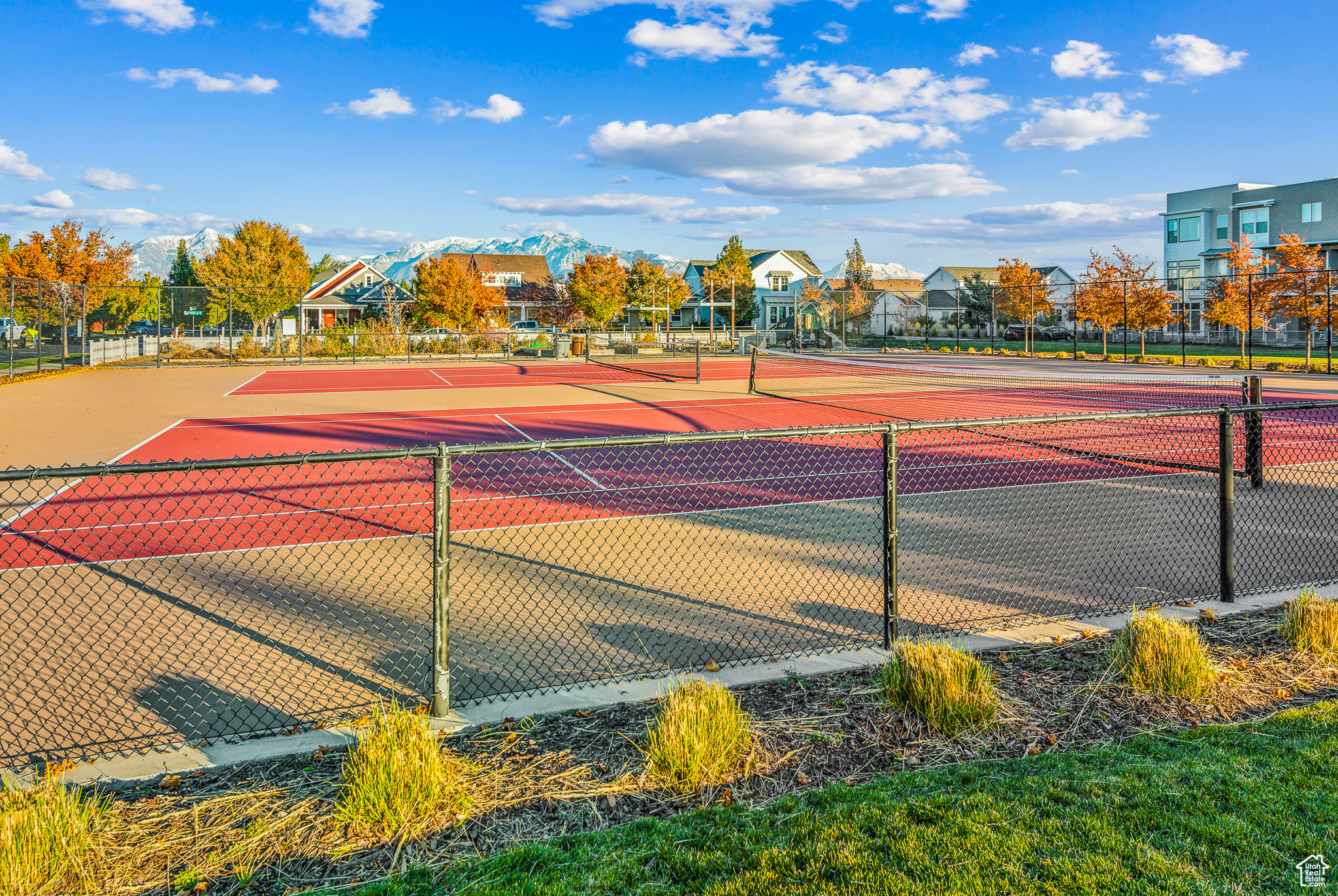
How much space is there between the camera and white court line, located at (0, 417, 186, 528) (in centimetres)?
975

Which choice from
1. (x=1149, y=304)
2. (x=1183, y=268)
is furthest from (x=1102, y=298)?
(x=1183, y=268)

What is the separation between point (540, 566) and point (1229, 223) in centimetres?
7412

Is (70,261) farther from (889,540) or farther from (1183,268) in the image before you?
(1183,268)

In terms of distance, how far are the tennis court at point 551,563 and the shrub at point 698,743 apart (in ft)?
4.01

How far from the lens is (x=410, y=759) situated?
3.89 meters

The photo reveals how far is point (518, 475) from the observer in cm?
1280

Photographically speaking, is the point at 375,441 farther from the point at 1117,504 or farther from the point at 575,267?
the point at 575,267

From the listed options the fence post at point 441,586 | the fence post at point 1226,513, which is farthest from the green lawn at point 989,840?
the fence post at point 1226,513

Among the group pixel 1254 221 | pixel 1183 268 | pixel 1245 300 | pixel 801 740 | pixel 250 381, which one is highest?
pixel 1254 221

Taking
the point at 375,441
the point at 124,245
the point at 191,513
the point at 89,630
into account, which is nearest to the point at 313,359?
the point at 124,245

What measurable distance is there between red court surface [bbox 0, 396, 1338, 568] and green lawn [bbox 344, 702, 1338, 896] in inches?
190

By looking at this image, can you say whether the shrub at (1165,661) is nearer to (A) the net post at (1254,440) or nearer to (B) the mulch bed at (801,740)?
(B) the mulch bed at (801,740)

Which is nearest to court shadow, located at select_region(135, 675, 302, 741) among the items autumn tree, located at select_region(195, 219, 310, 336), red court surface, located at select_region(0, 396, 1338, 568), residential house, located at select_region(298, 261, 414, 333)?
red court surface, located at select_region(0, 396, 1338, 568)

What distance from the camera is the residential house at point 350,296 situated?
71.1m
